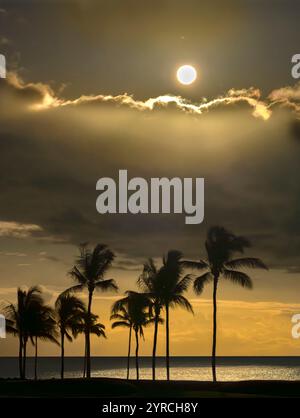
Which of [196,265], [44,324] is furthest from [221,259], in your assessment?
[44,324]

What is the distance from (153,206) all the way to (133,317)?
3698 cm

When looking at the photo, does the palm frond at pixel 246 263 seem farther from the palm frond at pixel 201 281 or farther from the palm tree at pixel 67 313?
the palm tree at pixel 67 313

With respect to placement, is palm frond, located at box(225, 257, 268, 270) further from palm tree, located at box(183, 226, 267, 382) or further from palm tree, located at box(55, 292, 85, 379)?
palm tree, located at box(55, 292, 85, 379)

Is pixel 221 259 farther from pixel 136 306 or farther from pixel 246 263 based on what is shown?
pixel 136 306

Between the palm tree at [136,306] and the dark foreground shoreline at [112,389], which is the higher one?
the palm tree at [136,306]

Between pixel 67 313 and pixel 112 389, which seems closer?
pixel 112 389

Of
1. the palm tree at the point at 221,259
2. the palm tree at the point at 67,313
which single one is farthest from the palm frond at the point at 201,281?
the palm tree at the point at 67,313

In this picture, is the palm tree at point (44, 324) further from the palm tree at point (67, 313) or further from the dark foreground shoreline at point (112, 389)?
the dark foreground shoreline at point (112, 389)

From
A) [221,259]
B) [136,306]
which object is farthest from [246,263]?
[136,306]

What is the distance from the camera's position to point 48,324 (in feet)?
225

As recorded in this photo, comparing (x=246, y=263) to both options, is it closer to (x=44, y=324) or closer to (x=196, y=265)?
(x=196, y=265)

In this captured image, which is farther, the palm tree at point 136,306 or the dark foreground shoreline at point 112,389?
the palm tree at point 136,306
